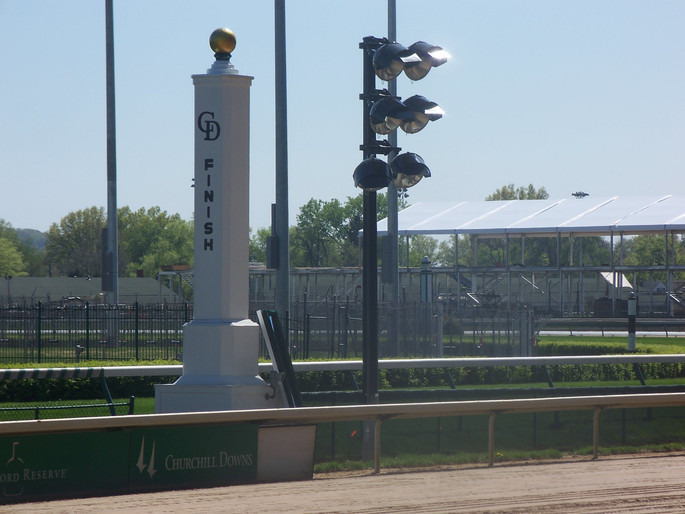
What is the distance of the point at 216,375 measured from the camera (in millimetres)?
10828

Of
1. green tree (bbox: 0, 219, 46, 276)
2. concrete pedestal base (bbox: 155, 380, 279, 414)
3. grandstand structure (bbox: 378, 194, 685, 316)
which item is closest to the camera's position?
concrete pedestal base (bbox: 155, 380, 279, 414)

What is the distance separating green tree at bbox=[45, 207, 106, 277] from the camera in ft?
362

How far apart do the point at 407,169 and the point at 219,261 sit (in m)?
2.30

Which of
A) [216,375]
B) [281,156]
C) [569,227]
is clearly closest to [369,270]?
[216,375]

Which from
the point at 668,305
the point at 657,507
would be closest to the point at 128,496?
the point at 657,507

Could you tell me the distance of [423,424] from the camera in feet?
34.6

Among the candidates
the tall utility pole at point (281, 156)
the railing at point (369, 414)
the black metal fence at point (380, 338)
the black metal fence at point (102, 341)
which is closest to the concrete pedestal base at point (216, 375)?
the railing at point (369, 414)

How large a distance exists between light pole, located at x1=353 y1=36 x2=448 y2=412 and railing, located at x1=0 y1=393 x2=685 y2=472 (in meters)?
0.68

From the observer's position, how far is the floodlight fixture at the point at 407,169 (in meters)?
10.4

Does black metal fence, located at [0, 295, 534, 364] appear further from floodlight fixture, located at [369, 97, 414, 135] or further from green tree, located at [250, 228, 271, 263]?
green tree, located at [250, 228, 271, 263]

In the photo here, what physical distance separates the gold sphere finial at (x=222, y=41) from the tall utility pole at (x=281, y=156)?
21.6 feet

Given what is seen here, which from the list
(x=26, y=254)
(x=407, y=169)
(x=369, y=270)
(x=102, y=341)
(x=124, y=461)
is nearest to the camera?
(x=124, y=461)

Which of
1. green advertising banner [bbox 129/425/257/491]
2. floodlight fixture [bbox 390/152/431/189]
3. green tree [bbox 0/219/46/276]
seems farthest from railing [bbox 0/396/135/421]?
green tree [bbox 0/219/46/276]

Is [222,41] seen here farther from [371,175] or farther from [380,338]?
[380,338]
